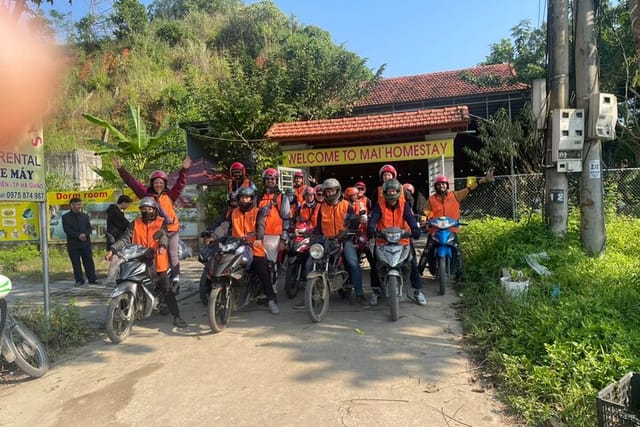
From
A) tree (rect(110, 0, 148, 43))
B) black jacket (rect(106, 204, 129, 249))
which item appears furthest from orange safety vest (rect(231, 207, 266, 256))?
tree (rect(110, 0, 148, 43))

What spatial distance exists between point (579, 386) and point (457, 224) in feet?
11.9

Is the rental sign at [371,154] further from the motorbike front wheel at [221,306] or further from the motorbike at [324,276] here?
the motorbike front wheel at [221,306]

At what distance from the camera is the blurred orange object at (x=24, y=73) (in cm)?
344

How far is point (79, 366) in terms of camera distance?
174 inches

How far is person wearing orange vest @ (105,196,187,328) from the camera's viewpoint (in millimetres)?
5297

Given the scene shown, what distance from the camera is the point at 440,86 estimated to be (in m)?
22.2

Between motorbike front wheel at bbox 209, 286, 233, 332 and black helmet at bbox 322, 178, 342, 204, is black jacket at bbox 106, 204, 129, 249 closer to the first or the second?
motorbike front wheel at bbox 209, 286, 233, 332

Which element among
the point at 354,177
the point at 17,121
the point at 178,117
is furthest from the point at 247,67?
the point at 17,121

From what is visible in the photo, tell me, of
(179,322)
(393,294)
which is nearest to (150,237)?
(179,322)

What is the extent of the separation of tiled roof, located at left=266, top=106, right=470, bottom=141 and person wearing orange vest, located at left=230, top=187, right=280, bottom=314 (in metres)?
5.85

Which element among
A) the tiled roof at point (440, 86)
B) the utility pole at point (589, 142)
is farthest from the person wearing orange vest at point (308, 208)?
the tiled roof at point (440, 86)

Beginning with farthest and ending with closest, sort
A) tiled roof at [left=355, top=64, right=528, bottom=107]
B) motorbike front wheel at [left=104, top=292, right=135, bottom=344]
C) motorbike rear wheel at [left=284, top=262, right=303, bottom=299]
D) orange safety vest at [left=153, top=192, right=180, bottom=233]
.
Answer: tiled roof at [left=355, top=64, right=528, bottom=107]
motorbike rear wheel at [left=284, top=262, right=303, bottom=299]
orange safety vest at [left=153, top=192, right=180, bottom=233]
motorbike front wheel at [left=104, top=292, right=135, bottom=344]

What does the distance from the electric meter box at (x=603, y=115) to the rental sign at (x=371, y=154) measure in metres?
4.81

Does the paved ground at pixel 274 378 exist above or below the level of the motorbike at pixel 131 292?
below
